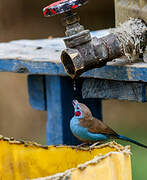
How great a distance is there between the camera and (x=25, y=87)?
6.19 metres

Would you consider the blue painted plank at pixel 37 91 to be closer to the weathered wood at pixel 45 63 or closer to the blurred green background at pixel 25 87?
the weathered wood at pixel 45 63

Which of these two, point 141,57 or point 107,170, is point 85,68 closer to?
point 141,57

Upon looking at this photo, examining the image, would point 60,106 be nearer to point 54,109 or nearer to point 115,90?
point 54,109

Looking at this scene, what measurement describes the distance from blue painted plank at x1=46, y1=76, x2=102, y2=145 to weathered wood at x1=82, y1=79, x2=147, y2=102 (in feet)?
0.88

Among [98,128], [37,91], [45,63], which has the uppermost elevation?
[45,63]

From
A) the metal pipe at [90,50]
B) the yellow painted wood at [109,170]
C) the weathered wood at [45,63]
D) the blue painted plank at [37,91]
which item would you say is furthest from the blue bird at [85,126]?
the yellow painted wood at [109,170]

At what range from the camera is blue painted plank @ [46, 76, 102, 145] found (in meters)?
2.93

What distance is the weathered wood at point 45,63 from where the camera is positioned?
2.31 metres

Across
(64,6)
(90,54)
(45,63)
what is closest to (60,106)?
(45,63)

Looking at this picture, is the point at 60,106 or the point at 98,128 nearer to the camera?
the point at 98,128

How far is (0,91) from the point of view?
→ 20.0ft

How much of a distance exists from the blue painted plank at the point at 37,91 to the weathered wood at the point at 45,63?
17 cm

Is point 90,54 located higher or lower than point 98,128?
higher

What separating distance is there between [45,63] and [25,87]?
3555 millimetres
